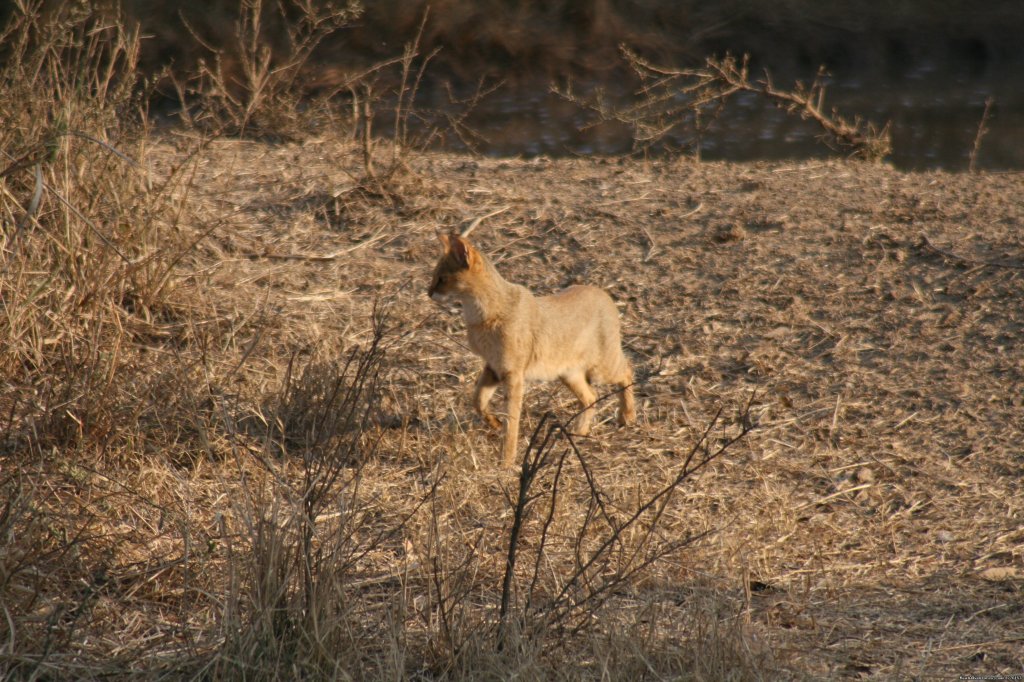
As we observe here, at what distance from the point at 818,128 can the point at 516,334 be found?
8.72 metres

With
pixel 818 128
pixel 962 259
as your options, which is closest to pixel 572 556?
pixel 962 259

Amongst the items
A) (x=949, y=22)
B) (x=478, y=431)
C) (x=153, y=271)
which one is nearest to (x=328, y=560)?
(x=478, y=431)

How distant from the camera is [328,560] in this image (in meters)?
3.26

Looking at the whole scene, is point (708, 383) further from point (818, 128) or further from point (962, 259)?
point (818, 128)

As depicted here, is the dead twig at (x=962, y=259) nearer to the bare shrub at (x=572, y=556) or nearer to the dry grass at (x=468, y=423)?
the dry grass at (x=468, y=423)

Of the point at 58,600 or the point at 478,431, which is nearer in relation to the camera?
the point at 58,600

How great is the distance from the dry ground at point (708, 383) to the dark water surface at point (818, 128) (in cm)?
312

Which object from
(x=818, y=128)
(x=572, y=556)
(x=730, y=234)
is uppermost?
(x=818, y=128)

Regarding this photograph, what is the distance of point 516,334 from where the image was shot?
5.16 metres

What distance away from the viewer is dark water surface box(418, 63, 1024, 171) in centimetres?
1174

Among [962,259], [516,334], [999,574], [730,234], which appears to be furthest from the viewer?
[730,234]

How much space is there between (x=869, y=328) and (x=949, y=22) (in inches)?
492

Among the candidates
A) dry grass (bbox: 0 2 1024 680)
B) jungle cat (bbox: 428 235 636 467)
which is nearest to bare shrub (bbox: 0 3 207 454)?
dry grass (bbox: 0 2 1024 680)

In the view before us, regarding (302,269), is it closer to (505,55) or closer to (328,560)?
(328,560)
